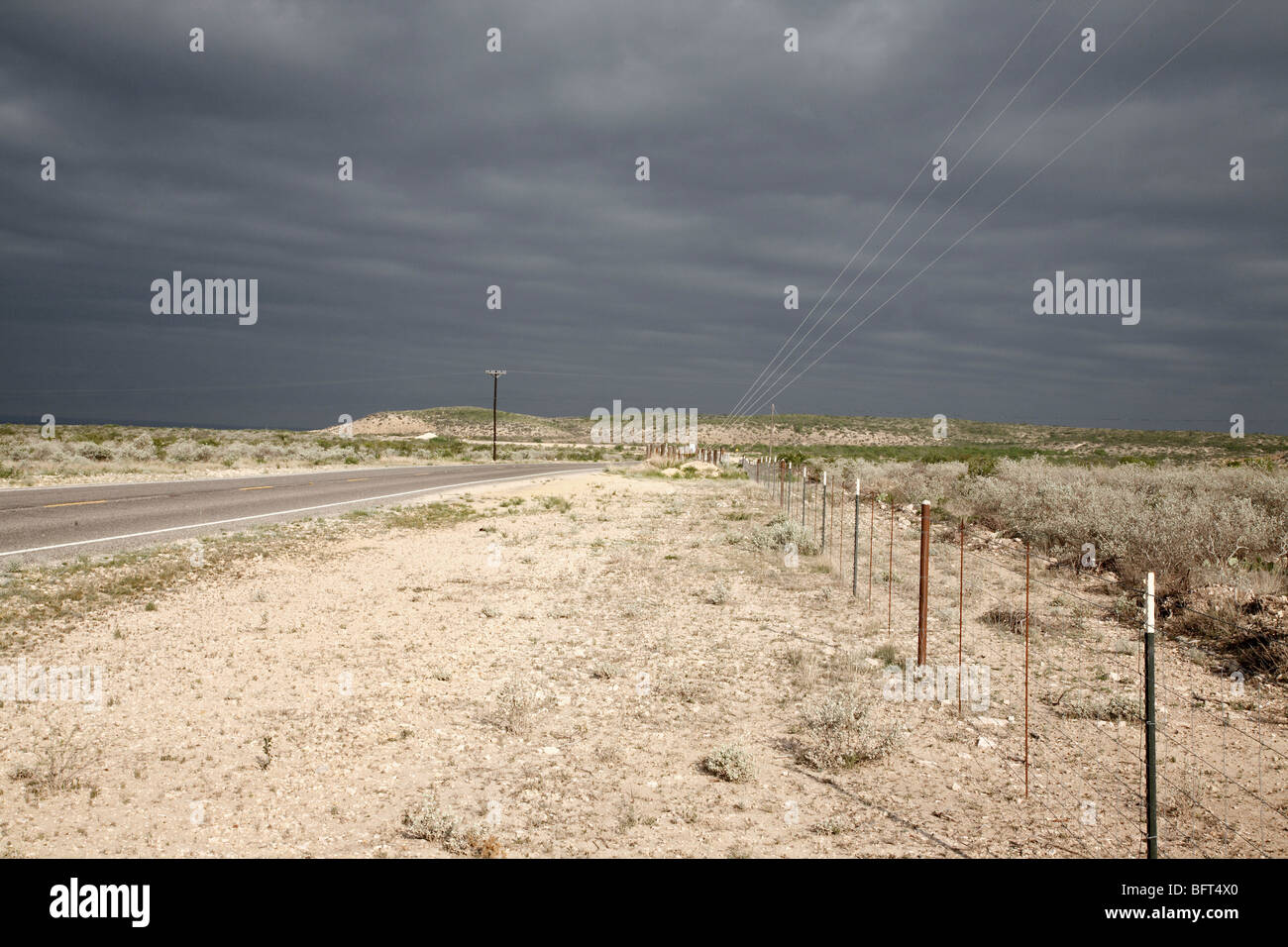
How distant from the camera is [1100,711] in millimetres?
7086

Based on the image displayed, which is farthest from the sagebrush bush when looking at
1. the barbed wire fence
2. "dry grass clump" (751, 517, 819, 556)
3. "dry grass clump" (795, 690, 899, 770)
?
"dry grass clump" (795, 690, 899, 770)

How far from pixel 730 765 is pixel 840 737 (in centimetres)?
106

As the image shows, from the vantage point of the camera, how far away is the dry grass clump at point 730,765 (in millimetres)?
5387

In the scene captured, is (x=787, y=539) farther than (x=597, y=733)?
Yes

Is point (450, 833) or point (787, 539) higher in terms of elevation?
point (787, 539)

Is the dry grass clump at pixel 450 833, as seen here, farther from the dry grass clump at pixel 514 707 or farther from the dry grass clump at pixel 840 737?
the dry grass clump at pixel 840 737

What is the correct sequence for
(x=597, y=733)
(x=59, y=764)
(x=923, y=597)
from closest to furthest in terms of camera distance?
(x=59, y=764) < (x=597, y=733) < (x=923, y=597)

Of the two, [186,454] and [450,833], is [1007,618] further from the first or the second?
[186,454]

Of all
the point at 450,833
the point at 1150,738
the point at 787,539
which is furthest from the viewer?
the point at 787,539

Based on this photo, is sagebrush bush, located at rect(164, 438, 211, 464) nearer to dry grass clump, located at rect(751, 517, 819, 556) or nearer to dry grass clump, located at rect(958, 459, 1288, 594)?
dry grass clump, located at rect(751, 517, 819, 556)

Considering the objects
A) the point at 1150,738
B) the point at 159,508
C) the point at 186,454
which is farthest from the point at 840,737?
the point at 186,454

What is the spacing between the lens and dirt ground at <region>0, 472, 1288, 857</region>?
4.55 meters

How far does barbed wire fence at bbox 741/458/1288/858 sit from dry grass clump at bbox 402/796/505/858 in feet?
10.8
